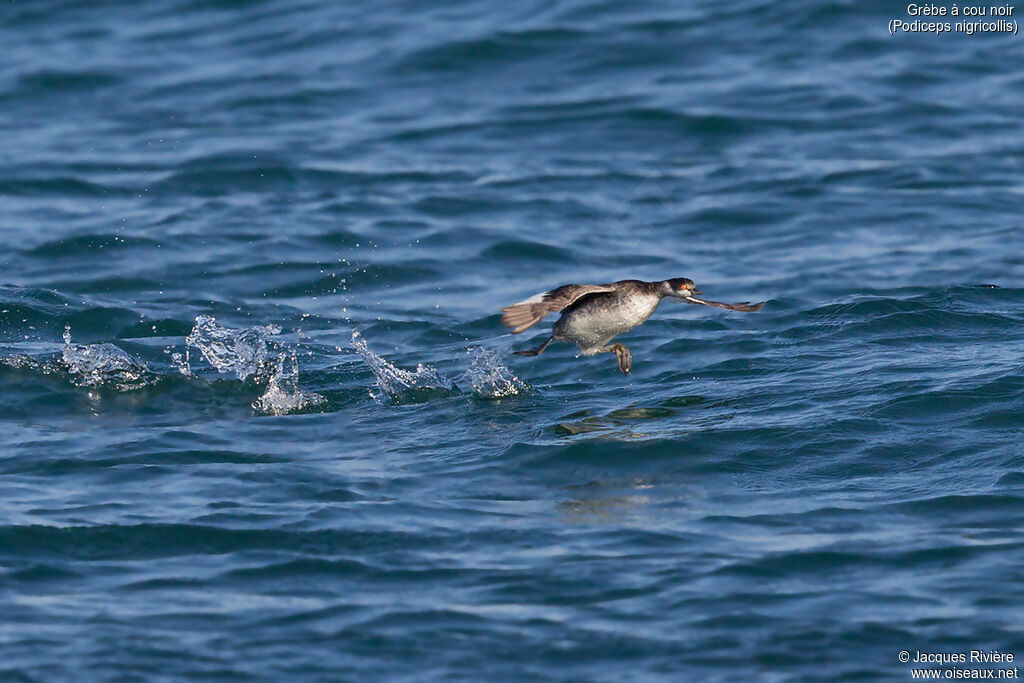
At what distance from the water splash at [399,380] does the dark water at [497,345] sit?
3cm

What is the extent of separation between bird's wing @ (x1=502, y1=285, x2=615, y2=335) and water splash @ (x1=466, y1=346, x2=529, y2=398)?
3.90ft

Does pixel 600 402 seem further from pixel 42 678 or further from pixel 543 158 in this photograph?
pixel 543 158

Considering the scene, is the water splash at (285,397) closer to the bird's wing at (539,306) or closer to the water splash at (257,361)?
the water splash at (257,361)

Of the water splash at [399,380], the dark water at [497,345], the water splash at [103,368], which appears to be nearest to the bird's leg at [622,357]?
the dark water at [497,345]

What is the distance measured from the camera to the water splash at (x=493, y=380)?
1002 cm

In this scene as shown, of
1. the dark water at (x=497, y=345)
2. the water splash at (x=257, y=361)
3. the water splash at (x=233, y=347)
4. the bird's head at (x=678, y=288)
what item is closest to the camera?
the dark water at (x=497, y=345)

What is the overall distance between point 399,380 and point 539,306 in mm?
1834

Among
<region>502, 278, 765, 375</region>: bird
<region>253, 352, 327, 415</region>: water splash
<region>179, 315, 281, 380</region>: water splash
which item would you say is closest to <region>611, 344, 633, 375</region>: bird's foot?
<region>502, 278, 765, 375</region>: bird

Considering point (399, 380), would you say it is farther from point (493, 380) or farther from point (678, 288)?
point (678, 288)

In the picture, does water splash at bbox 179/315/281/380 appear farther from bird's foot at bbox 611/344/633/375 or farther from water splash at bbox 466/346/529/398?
bird's foot at bbox 611/344/633/375

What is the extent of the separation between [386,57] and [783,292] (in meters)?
8.66

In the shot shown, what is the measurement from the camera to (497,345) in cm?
1162

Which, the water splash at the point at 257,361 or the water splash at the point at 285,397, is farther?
the water splash at the point at 257,361

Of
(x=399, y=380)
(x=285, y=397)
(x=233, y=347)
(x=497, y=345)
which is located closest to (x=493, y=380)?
(x=399, y=380)
